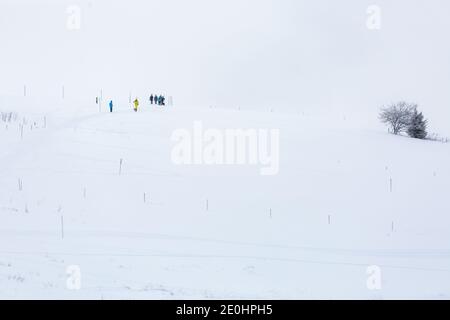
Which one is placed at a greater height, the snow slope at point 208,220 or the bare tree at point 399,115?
the bare tree at point 399,115

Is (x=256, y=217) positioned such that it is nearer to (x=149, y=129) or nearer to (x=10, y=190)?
(x=10, y=190)

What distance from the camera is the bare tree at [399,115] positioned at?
1442 inches

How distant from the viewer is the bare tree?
120 feet

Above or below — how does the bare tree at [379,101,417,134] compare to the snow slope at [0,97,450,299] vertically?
above

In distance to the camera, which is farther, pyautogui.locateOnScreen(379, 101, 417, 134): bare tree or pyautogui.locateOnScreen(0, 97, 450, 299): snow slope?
pyautogui.locateOnScreen(379, 101, 417, 134): bare tree

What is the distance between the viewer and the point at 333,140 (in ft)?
96.3

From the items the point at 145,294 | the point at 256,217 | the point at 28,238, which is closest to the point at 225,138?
the point at 256,217

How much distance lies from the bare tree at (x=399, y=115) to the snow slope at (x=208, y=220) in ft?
31.8

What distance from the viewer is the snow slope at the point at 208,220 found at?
10.7 meters

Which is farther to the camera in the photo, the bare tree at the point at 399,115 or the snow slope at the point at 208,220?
the bare tree at the point at 399,115

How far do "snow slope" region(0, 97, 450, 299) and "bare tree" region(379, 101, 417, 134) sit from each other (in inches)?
381

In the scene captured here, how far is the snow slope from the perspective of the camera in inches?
423

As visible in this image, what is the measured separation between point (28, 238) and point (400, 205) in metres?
14.1
